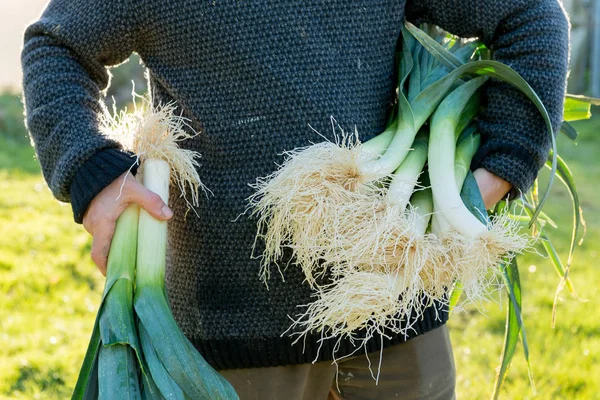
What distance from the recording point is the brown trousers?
1626 millimetres

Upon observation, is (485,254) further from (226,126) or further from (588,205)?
(588,205)

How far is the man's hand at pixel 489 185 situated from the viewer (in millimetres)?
1547

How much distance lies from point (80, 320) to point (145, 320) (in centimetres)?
201

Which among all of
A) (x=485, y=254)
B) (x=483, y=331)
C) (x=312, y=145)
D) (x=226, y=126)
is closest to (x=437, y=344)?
(x=485, y=254)

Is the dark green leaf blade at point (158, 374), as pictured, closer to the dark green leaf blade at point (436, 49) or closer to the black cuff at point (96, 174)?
the black cuff at point (96, 174)

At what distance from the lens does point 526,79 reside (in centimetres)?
155

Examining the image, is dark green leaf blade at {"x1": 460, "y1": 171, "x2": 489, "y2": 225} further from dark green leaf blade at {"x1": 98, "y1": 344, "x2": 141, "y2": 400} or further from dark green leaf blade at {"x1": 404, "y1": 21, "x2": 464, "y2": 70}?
dark green leaf blade at {"x1": 98, "y1": 344, "x2": 141, "y2": 400}

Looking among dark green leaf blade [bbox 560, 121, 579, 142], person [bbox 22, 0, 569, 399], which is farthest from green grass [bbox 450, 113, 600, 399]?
person [bbox 22, 0, 569, 399]

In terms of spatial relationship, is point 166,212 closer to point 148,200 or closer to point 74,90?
point 148,200

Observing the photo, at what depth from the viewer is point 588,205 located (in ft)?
15.8

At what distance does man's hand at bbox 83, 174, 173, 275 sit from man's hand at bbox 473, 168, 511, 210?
591mm

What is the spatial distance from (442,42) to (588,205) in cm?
340

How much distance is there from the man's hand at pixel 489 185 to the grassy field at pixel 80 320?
969 millimetres

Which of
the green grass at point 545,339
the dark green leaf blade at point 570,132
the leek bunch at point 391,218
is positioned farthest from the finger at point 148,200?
the green grass at point 545,339
